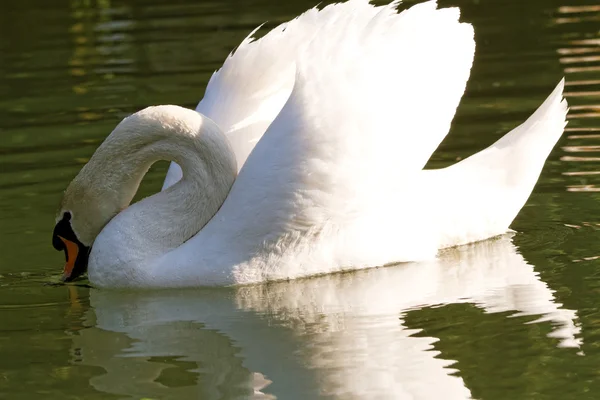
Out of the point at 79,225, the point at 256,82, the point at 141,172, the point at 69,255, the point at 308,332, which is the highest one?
the point at 256,82

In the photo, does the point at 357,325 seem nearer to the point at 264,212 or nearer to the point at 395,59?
the point at 264,212

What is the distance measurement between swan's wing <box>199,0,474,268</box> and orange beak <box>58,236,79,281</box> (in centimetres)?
86

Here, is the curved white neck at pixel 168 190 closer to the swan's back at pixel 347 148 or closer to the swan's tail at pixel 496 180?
the swan's back at pixel 347 148

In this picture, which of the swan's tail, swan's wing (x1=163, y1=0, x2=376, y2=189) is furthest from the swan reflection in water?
swan's wing (x1=163, y1=0, x2=376, y2=189)

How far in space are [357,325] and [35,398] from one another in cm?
163

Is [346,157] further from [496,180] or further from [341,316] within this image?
[496,180]

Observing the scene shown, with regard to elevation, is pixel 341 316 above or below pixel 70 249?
below

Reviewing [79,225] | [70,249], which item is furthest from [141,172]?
[70,249]

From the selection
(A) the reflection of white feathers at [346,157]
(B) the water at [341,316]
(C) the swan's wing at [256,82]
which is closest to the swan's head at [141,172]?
(A) the reflection of white feathers at [346,157]

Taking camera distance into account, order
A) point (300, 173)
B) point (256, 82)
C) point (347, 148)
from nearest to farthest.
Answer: point (300, 173) < point (347, 148) < point (256, 82)

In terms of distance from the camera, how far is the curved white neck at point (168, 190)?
770cm

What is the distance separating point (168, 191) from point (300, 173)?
0.94 meters

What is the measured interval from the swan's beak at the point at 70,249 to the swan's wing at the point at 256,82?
0.69 m

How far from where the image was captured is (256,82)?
27.3 ft
